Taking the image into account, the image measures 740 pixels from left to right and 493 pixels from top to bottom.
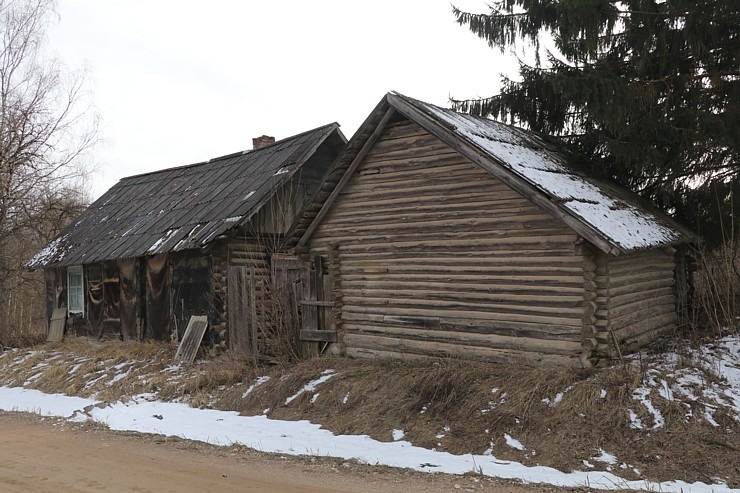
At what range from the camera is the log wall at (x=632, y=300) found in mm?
8625

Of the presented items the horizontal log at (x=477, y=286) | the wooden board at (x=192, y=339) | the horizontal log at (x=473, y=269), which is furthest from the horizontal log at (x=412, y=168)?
the wooden board at (x=192, y=339)

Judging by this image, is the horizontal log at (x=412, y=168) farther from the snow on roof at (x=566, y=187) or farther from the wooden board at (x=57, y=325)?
the wooden board at (x=57, y=325)

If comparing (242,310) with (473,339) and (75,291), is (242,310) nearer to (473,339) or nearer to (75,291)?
(473,339)

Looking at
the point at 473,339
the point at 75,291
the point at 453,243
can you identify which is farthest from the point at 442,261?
the point at 75,291

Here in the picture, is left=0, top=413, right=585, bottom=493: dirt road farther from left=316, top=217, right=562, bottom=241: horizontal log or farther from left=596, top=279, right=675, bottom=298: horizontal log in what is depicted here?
left=316, top=217, right=562, bottom=241: horizontal log

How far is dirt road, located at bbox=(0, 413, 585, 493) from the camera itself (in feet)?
19.9

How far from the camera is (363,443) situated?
785cm

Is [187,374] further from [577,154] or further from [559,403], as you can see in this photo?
[577,154]

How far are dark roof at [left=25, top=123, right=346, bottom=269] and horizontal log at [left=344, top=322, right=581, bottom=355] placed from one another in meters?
3.99

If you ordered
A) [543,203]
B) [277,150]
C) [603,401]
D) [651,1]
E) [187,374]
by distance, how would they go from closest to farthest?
[603,401] < [543,203] < [651,1] < [187,374] < [277,150]

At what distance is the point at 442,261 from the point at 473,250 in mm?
605

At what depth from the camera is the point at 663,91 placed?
11438 millimetres

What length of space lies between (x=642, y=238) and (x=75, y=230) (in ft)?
54.6

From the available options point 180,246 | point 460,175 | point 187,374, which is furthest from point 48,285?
point 460,175
